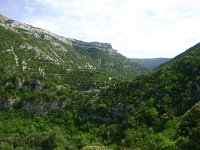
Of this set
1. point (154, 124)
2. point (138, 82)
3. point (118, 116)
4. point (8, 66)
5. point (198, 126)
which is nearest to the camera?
point (198, 126)

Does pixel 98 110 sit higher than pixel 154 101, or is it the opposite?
Answer: pixel 154 101

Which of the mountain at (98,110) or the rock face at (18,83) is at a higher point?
the rock face at (18,83)

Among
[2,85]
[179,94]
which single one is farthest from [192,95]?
[2,85]

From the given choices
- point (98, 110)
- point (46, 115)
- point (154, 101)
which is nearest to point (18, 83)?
point (46, 115)

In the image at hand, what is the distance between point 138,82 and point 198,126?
65975 millimetres

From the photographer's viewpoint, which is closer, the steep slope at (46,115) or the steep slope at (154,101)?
the steep slope at (154,101)

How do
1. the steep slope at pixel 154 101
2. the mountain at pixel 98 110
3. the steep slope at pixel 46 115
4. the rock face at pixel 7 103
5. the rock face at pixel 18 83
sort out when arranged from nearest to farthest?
1. the steep slope at pixel 154 101
2. the mountain at pixel 98 110
3. the steep slope at pixel 46 115
4. the rock face at pixel 7 103
5. the rock face at pixel 18 83

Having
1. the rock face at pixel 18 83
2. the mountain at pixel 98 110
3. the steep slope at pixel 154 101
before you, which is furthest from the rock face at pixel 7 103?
the steep slope at pixel 154 101

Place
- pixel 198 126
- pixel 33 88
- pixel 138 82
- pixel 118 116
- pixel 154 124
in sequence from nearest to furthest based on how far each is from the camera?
pixel 198 126
pixel 154 124
pixel 118 116
pixel 138 82
pixel 33 88

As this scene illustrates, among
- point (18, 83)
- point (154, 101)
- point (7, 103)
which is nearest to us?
point (154, 101)

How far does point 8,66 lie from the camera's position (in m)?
194

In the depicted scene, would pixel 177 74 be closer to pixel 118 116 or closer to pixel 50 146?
pixel 118 116

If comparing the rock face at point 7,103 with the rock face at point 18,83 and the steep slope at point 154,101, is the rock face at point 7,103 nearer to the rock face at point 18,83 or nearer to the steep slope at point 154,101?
the rock face at point 18,83

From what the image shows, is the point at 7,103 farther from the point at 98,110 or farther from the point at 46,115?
the point at 98,110
